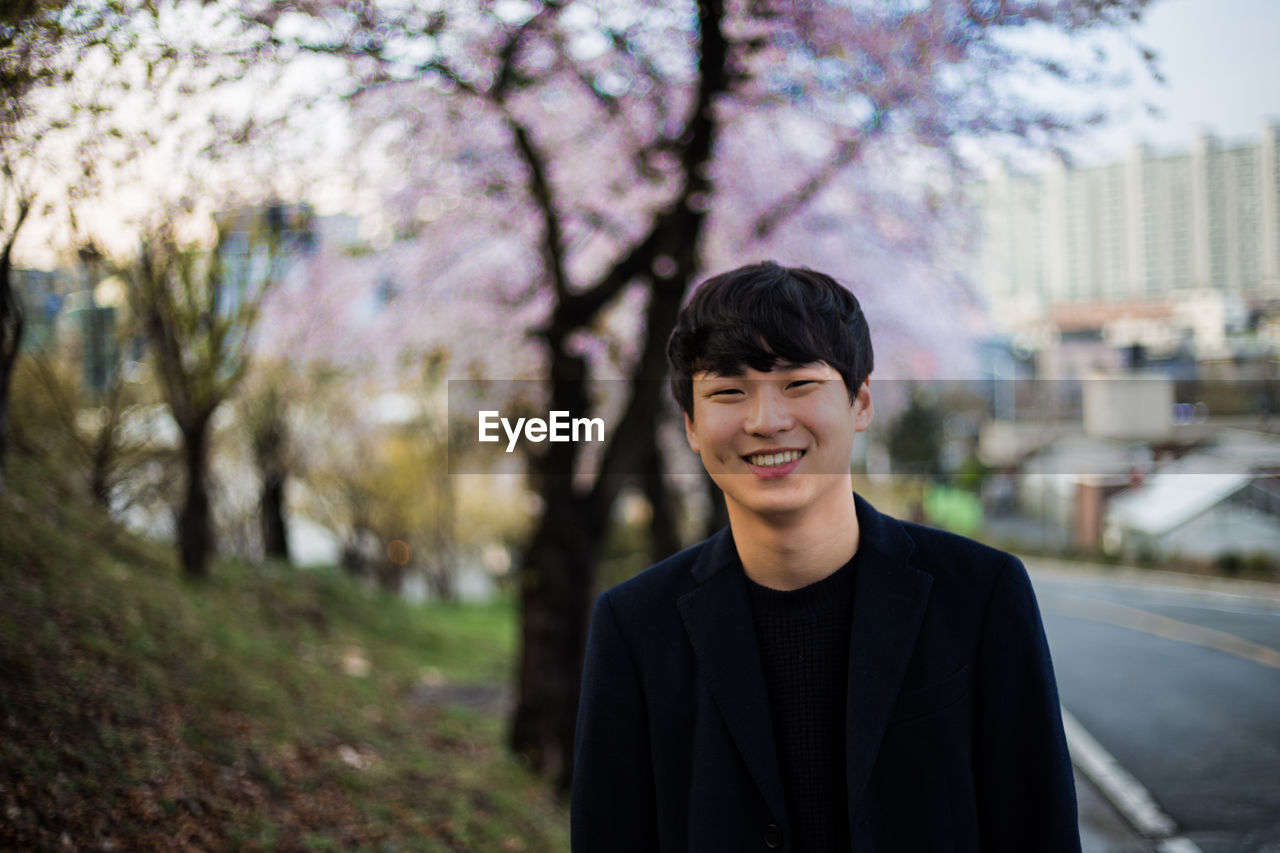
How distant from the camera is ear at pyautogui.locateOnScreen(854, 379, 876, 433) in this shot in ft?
7.00

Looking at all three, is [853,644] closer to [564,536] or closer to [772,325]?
[772,325]

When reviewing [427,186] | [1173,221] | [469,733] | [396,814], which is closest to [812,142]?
[427,186]

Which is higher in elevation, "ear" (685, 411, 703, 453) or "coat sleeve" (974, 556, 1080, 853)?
"ear" (685, 411, 703, 453)

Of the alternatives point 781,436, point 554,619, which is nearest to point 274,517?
point 554,619

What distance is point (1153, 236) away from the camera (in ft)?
41.8

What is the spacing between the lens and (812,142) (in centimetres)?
1058

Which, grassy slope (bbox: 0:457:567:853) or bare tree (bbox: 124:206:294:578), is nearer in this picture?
grassy slope (bbox: 0:457:567:853)

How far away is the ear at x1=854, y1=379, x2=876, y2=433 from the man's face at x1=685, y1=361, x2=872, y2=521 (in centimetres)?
9

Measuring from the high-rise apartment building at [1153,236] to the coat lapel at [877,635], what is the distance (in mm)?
6952

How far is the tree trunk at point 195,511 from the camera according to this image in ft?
29.6

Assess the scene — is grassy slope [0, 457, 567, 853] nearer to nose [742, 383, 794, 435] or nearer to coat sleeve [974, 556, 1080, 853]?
Answer: nose [742, 383, 794, 435]

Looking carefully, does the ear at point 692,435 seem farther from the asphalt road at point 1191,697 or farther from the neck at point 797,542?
the asphalt road at point 1191,697

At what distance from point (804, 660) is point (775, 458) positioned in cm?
45

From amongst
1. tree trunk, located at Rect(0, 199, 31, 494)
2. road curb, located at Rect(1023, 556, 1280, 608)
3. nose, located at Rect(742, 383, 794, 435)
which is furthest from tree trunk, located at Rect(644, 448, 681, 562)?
road curb, located at Rect(1023, 556, 1280, 608)
